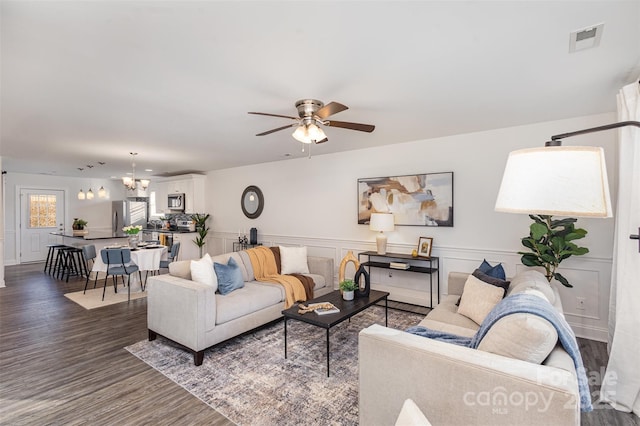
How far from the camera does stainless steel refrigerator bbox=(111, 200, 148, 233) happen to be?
352 inches

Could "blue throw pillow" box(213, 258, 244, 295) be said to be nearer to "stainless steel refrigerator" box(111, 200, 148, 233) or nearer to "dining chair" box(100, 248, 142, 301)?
"dining chair" box(100, 248, 142, 301)

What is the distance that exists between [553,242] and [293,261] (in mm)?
3165

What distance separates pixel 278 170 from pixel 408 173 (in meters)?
2.77

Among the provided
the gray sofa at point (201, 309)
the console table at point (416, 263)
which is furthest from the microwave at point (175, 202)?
the console table at point (416, 263)

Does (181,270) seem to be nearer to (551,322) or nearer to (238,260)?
(238,260)

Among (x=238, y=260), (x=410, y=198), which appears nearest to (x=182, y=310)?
(x=238, y=260)

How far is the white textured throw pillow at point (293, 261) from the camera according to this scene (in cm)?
445

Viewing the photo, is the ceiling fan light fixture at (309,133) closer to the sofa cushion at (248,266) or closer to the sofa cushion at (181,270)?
the sofa cushion at (181,270)

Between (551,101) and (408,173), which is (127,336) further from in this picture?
(551,101)

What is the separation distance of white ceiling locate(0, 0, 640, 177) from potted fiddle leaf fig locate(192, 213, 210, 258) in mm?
3932

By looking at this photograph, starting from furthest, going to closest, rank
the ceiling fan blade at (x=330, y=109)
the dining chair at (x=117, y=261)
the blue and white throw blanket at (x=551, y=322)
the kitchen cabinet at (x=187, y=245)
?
the kitchen cabinet at (x=187, y=245) → the dining chair at (x=117, y=261) → the ceiling fan blade at (x=330, y=109) → the blue and white throw blanket at (x=551, y=322)

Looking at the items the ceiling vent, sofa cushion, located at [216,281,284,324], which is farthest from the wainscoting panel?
the ceiling vent

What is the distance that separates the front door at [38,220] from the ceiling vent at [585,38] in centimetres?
1125

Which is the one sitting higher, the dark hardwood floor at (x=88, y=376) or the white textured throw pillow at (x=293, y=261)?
the white textured throw pillow at (x=293, y=261)
